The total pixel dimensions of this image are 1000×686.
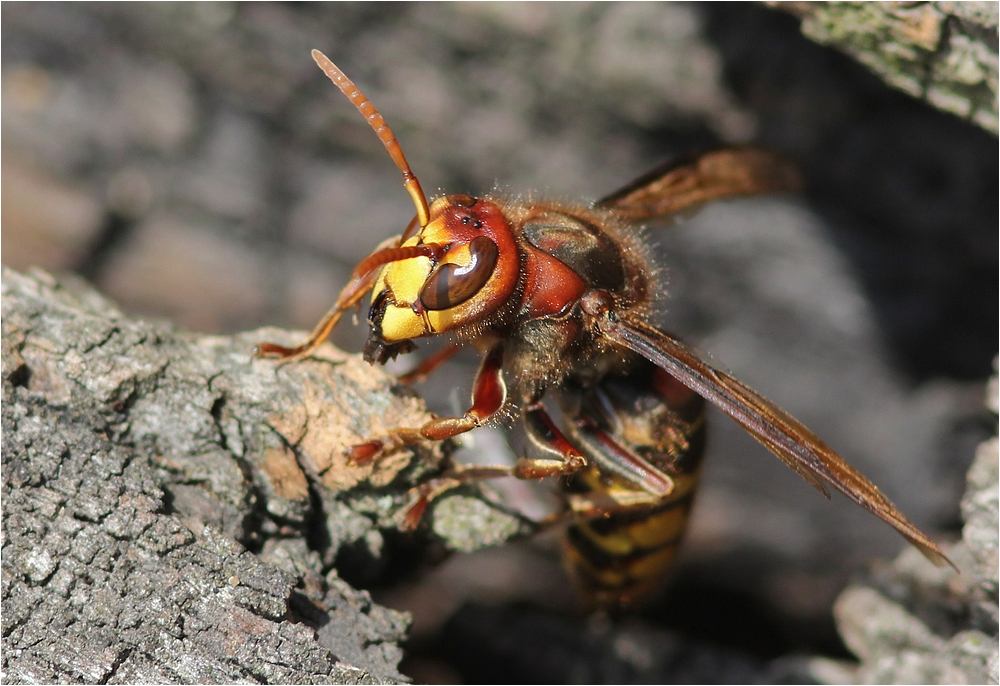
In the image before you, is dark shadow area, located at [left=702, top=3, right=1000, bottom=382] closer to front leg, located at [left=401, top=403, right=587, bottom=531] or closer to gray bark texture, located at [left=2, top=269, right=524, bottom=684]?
front leg, located at [left=401, top=403, right=587, bottom=531]

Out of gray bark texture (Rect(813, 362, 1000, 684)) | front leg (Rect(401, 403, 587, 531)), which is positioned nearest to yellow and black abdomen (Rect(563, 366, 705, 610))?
front leg (Rect(401, 403, 587, 531))

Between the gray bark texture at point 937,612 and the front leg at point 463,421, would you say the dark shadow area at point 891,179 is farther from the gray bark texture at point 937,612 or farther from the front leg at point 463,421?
the front leg at point 463,421

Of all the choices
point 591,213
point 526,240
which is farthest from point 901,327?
point 526,240

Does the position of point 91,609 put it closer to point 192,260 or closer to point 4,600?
point 4,600

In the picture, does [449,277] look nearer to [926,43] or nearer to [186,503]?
[186,503]

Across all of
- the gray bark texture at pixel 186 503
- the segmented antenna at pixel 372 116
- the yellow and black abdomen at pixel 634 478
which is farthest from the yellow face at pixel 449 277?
the yellow and black abdomen at pixel 634 478

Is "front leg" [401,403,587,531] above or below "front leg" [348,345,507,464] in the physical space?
below

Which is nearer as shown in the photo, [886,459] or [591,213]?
[591,213]
